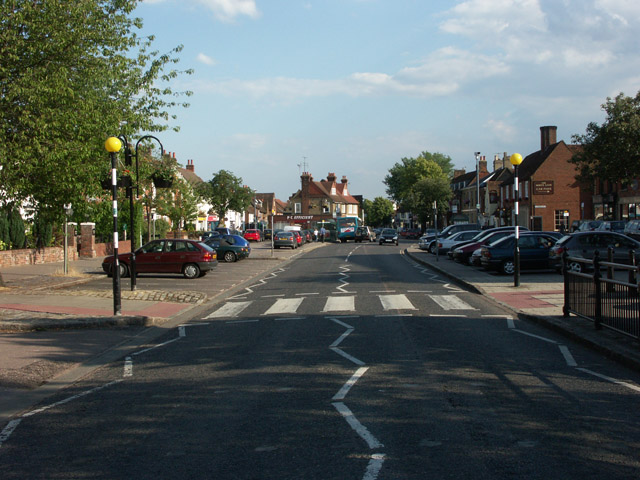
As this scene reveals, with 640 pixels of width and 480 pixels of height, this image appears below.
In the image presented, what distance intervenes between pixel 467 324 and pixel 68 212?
17650 millimetres

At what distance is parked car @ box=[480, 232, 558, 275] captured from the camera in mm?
22891

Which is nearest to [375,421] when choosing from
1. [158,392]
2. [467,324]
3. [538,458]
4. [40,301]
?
[538,458]

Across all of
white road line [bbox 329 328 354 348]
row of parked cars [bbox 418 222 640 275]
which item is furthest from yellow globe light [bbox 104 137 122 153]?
row of parked cars [bbox 418 222 640 275]

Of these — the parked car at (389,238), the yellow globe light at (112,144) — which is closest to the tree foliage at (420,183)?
the parked car at (389,238)

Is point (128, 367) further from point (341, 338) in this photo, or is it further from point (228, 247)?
point (228, 247)

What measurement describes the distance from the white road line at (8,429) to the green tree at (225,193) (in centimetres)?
7038

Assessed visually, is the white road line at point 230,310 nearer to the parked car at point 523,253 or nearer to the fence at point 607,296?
the fence at point 607,296

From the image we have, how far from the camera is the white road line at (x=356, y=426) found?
5.22m

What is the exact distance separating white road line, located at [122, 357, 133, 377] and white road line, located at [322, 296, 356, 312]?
229 inches

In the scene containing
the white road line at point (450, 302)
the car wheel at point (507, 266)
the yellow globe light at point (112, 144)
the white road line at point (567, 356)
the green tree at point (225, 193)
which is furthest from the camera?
the green tree at point (225, 193)

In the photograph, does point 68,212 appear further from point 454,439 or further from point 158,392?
point 454,439

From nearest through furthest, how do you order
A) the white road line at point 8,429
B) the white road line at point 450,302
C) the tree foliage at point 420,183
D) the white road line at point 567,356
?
the white road line at point 8,429 < the white road line at point 567,356 < the white road line at point 450,302 < the tree foliage at point 420,183

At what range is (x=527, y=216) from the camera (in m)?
64.0

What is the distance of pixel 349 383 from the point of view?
24.1 ft
